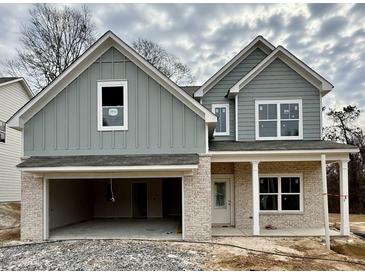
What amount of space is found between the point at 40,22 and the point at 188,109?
21.5 metres

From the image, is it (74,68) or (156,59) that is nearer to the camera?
(74,68)

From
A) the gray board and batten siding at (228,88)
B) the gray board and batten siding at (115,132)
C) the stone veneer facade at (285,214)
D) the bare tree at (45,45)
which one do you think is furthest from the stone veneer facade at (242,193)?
the bare tree at (45,45)

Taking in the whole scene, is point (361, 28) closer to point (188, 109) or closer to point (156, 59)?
point (188, 109)

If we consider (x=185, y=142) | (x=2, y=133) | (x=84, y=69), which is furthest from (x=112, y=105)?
(x=2, y=133)

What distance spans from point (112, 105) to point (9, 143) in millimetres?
11323

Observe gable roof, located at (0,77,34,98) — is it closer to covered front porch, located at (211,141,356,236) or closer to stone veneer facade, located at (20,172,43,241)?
stone veneer facade, located at (20,172,43,241)

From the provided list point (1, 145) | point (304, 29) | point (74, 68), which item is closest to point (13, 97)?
point (1, 145)

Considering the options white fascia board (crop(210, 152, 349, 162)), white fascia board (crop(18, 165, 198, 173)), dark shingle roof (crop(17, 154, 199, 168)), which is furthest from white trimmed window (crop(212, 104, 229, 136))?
white fascia board (crop(18, 165, 198, 173))

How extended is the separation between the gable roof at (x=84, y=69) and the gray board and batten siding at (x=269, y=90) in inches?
123

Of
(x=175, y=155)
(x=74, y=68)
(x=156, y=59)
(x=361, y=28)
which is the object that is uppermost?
(x=156, y=59)

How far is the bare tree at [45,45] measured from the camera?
27.3 meters

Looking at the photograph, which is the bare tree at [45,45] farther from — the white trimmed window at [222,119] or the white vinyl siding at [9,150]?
the white trimmed window at [222,119]

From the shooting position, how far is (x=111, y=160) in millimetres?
11344

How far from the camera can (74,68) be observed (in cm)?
1180
